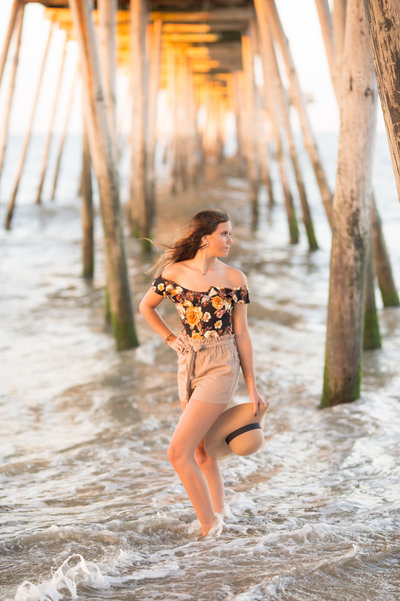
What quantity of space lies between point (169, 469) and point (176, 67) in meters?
17.8

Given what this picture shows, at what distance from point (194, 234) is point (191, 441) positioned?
77cm

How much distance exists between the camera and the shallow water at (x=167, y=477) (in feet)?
8.36

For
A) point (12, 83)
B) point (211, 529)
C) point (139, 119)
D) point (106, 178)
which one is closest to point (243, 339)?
point (211, 529)

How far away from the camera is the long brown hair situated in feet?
9.63

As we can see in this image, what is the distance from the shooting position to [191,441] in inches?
111

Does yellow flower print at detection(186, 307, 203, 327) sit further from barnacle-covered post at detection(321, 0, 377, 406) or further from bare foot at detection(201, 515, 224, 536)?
barnacle-covered post at detection(321, 0, 377, 406)

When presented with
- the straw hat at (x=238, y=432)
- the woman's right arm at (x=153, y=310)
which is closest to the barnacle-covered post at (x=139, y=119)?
the woman's right arm at (x=153, y=310)

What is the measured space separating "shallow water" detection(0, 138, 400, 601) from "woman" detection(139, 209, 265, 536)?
0.27 meters

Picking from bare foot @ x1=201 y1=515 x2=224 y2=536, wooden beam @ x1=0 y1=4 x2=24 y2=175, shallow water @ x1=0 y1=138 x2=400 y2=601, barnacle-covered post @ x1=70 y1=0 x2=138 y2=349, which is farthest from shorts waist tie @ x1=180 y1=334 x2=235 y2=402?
wooden beam @ x1=0 y1=4 x2=24 y2=175

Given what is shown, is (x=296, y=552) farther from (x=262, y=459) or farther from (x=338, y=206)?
(x=338, y=206)

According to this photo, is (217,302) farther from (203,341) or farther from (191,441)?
(191,441)

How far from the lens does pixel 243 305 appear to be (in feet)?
9.70

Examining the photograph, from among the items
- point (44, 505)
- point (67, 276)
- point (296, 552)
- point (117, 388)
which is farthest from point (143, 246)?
point (296, 552)

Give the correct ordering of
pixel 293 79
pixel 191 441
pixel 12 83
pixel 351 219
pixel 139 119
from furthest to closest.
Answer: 1. pixel 12 83
2. pixel 139 119
3. pixel 293 79
4. pixel 351 219
5. pixel 191 441
